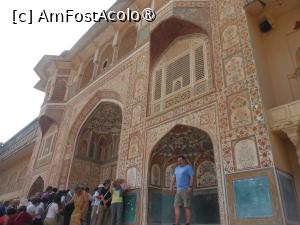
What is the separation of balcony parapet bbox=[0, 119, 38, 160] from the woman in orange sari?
10572mm

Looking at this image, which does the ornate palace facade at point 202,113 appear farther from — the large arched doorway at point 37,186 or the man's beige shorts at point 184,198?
the man's beige shorts at point 184,198

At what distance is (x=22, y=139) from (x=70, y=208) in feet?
45.8

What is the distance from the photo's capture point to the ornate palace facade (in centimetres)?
494

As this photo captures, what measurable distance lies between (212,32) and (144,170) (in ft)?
13.0

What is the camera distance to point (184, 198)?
521 cm

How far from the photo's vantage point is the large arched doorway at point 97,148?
36.7 feet

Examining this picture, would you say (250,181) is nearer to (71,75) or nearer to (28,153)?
(71,75)

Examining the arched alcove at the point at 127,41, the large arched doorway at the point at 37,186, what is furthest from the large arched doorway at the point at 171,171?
the large arched doorway at the point at 37,186

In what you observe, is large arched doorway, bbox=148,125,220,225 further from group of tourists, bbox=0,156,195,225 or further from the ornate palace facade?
group of tourists, bbox=0,156,195,225

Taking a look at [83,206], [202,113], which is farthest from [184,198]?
[83,206]

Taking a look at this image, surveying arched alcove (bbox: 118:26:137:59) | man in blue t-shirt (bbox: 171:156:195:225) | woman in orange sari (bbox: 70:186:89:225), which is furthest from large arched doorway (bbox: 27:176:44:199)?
man in blue t-shirt (bbox: 171:156:195:225)

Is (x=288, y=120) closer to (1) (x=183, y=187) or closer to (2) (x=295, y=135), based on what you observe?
(2) (x=295, y=135)

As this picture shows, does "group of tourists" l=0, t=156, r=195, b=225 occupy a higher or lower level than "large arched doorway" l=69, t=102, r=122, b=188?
lower

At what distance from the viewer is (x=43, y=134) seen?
1374cm
